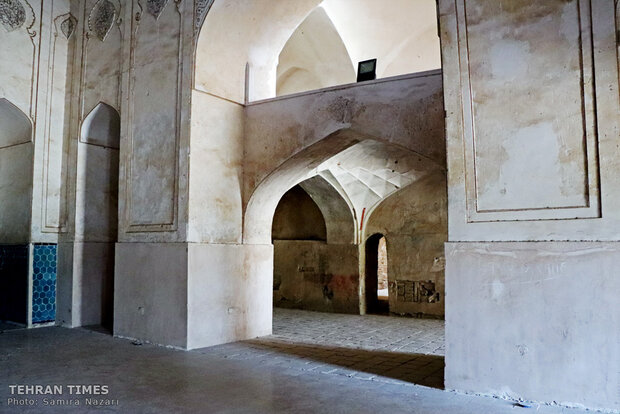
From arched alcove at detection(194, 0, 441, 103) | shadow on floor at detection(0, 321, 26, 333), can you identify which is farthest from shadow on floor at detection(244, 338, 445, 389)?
shadow on floor at detection(0, 321, 26, 333)

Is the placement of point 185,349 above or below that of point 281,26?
below

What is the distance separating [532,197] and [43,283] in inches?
287

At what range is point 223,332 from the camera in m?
6.81

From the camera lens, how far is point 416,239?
437 inches

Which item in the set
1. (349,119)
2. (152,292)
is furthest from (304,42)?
(152,292)

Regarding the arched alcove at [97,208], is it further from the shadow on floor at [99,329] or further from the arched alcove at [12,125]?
the arched alcove at [12,125]

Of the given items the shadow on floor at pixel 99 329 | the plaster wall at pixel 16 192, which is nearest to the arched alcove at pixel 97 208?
the shadow on floor at pixel 99 329

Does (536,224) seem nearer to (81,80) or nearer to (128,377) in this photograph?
(128,377)

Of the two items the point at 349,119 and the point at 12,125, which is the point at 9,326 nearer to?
the point at 12,125

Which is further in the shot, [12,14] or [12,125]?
[12,125]

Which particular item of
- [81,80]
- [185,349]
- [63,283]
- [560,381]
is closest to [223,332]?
[185,349]

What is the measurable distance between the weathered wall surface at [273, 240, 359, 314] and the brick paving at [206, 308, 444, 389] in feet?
5.16

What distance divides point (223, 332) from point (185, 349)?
2.02 ft

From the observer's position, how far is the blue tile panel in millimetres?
8047
